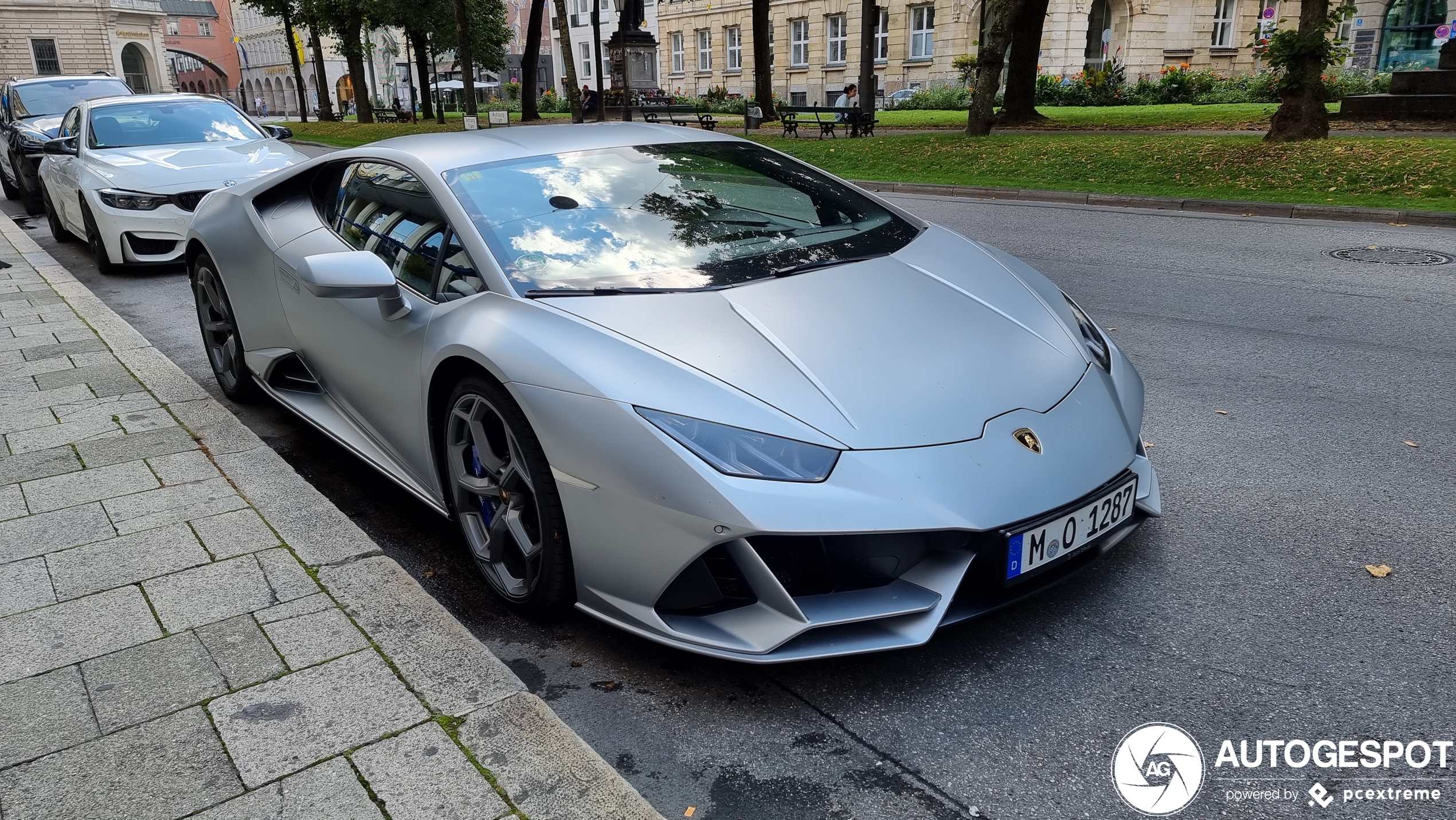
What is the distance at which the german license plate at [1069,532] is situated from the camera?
2477 millimetres

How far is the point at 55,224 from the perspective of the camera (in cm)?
1124

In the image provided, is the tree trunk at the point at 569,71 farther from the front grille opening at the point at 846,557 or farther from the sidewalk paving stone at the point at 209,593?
the front grille opening at the point at 846,557

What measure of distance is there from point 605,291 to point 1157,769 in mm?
1877

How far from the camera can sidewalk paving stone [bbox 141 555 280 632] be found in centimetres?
292

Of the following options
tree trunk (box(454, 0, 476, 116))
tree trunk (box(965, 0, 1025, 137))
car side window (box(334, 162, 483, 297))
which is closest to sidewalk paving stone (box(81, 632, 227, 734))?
car side window (box(334, 162, 483, 297))

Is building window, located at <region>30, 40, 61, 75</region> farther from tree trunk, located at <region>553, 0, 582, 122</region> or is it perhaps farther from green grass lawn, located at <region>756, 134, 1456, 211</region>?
green grass lawn, located at <region>756, 134, 1456, 211</region>

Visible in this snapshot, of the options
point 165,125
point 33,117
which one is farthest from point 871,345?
point 33,117

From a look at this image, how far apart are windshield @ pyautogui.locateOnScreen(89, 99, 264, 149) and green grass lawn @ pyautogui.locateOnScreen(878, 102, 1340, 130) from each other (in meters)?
17.1

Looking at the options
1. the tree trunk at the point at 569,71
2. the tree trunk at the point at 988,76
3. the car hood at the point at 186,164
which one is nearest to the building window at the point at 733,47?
the tree trunk at the point at 569,71

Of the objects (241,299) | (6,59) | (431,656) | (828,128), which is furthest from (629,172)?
(6,59)

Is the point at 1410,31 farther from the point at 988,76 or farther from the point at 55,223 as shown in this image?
the point at 55,223

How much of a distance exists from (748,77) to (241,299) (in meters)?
50.9

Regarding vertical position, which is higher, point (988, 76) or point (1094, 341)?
point (988, 76)

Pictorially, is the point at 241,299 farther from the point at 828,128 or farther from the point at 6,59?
the point at 6,59
